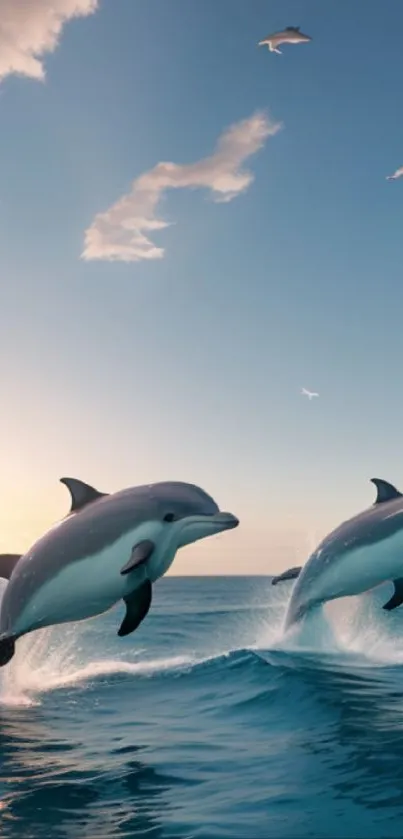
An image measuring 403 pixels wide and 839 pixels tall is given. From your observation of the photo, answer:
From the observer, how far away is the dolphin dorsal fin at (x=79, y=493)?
1060 cm

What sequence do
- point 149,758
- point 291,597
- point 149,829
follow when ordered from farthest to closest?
point 291,597 < point 149,758 < point 149,829

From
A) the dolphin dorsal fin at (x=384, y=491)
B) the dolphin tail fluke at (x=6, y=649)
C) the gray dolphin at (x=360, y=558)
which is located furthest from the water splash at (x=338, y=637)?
the dolphin tail fluke at (x=6, y=649)

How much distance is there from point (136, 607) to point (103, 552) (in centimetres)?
91

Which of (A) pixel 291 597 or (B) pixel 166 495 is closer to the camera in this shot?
(B) pixel 166 495

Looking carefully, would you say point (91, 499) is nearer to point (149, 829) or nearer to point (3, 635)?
point (3, 635)

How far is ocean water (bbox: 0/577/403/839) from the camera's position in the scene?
23.4 ft

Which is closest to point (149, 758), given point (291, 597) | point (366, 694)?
point (366, 694)

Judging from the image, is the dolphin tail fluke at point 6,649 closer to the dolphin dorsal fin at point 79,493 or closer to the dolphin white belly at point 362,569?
the dolphin dorsal fin at point 79,493

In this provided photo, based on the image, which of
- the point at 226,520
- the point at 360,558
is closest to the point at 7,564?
the point at 226,520

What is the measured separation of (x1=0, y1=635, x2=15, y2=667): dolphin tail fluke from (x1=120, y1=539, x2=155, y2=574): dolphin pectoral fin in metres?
2.06

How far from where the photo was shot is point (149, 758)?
970cm

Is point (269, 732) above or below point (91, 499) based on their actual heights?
below

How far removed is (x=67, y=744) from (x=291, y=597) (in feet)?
21.1

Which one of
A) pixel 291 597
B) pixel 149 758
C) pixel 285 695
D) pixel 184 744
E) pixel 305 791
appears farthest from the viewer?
pixel 291 597
